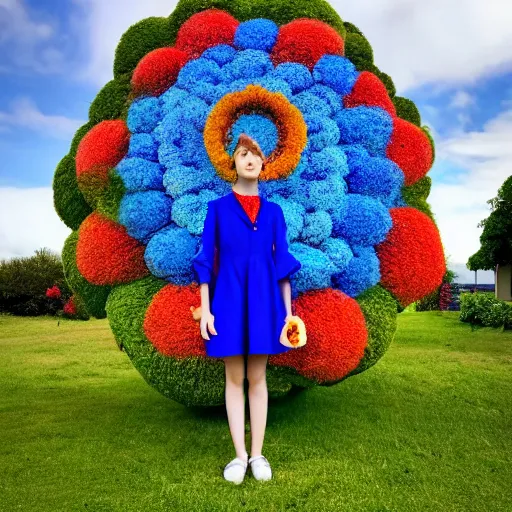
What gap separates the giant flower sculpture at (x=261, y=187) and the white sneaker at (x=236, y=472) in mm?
723

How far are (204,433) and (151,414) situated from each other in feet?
2.83

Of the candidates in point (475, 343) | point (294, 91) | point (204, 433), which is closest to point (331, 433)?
point (204, 433)

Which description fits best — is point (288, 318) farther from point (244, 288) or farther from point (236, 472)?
point (236, 472)

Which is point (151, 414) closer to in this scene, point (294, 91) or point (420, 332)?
point (294, 91)

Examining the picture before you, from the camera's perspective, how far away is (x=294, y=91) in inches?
185

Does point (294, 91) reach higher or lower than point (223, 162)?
higher

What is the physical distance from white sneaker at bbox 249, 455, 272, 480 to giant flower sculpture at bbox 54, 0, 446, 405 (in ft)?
2.38

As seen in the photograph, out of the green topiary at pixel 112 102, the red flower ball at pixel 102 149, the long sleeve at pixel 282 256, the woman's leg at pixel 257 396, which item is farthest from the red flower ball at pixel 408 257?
the green topiary at pixel 112 102

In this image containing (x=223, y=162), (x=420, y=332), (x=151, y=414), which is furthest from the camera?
(x=420, y=332)

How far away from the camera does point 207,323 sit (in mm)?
3568

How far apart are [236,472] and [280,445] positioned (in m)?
0.78

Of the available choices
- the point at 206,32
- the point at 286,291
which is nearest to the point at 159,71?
the point at 206,32

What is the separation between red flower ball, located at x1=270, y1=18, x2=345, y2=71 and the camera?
4.77m

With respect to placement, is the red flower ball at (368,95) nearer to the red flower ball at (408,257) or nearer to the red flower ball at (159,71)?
the red flower ball at (408,257)
